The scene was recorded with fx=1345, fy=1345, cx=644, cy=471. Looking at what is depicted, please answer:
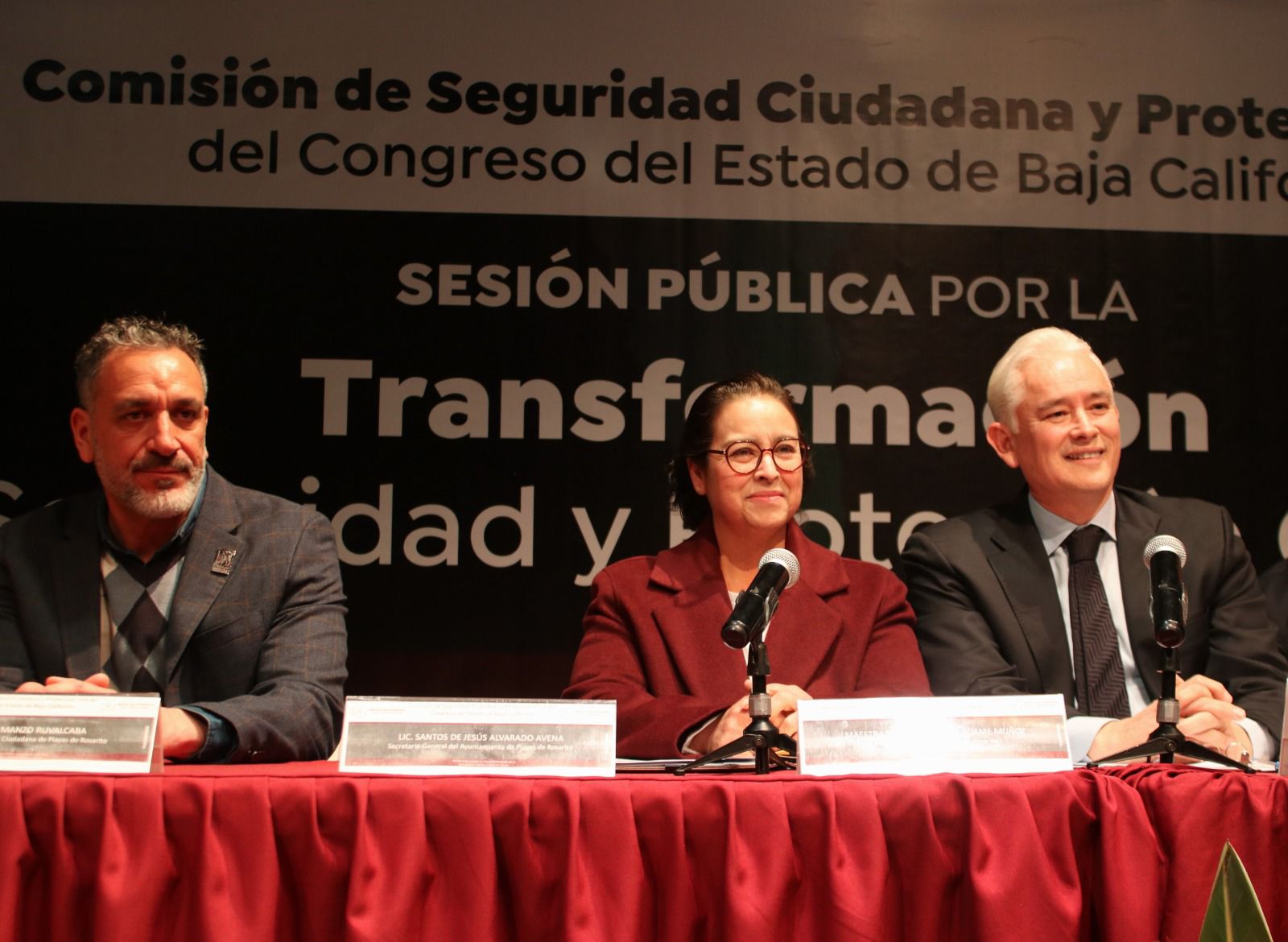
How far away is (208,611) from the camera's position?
2.86 metres

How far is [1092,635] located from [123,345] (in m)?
2.28

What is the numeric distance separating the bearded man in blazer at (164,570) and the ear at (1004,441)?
1649mm

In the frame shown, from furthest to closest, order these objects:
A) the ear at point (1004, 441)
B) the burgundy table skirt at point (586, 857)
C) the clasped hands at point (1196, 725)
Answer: the ear at point (1004, 441) < the clasped hands at point (1196, 725) < the burgundy table skirt at point (586, 857)

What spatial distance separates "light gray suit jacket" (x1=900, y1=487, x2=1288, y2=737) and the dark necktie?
0.03 metres

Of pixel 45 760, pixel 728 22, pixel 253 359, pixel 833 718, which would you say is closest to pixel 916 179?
pixel 728 22

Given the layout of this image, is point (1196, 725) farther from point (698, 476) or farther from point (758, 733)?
point (698, 476)

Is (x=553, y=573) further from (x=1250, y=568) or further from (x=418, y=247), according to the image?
(x=1250, y=568)

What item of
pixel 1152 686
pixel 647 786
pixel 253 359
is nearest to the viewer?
pixel 647 786

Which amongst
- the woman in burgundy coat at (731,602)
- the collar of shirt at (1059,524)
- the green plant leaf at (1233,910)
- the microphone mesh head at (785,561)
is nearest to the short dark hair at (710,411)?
the woman in burgundy coat at (731,602)

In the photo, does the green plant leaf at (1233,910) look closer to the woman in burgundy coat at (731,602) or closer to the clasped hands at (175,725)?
the woman in burgundy coat at (731,602)

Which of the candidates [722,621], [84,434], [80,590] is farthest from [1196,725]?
[84,434]

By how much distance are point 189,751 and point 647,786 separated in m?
0.99

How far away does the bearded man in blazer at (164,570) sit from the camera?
2.84 metres

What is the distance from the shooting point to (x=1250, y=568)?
3.19 meters
